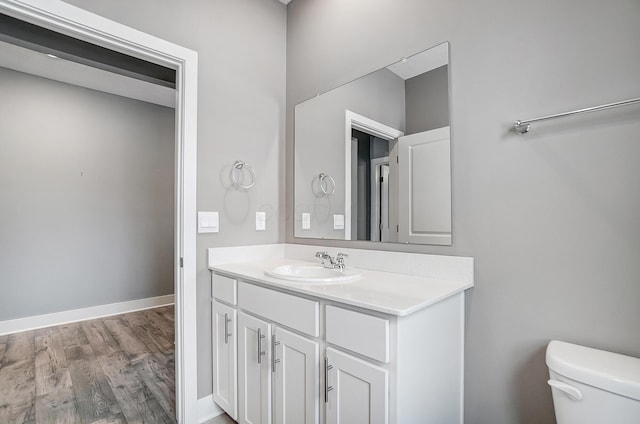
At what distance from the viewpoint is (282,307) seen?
1.39 metres

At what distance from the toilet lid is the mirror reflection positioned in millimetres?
582

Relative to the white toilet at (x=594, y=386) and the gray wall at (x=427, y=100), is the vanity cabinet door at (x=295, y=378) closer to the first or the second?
the white toilet at (x=594, y=386)

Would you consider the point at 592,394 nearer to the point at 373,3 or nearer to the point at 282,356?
the point at 282,356

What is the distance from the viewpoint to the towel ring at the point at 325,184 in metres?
2.04

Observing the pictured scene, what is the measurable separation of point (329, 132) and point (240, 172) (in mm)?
642

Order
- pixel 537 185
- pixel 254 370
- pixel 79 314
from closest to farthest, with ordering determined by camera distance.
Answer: pixel 537 185 < pixel 254 370 < pixel 79 314

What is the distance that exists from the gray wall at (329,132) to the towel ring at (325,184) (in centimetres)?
2

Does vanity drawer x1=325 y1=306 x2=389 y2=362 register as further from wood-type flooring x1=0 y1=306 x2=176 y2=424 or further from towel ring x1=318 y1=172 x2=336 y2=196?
wood-type flooring x1=0 y1=306 x2=176 y2=424

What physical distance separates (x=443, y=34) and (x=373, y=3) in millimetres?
533

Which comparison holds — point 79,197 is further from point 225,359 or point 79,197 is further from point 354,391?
point 354,391

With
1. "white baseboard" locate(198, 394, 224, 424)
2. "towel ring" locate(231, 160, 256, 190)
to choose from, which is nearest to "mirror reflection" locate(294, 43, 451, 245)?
"towel ring" locate(231, 160, 256, 190)

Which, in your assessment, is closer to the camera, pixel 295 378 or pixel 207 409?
pixel 295 378

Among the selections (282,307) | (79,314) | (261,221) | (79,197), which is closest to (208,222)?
(261,221)

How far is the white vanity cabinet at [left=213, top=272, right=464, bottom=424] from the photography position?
102 centimetres
